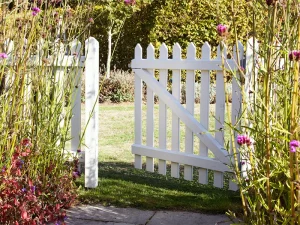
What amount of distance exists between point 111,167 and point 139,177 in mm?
616

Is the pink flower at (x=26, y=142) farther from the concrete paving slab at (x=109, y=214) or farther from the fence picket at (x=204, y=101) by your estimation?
the fence picket at (x=204, y=101)

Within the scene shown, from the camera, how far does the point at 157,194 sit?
4328mm

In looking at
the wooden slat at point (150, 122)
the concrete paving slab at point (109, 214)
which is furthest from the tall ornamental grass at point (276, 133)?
the wooden slat at point (150, 122)

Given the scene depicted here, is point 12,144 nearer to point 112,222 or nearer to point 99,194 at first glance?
point 112,222

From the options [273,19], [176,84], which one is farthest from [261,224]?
[176,84]

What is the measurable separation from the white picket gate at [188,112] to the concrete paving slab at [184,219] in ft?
3.01

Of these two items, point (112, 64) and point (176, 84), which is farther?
point (112, 64)

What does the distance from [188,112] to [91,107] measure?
41.1 inches

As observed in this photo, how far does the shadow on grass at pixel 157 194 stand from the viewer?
3971 millimetres

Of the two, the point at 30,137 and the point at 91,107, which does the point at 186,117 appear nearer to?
the point at 91,107

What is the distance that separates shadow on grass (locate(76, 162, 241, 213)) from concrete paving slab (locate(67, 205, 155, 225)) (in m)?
0.12

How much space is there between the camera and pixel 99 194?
426 centimetres

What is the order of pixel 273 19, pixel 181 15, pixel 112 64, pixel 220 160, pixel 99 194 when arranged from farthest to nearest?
pixel 112 64, pixel 181 15, pixel 220 160, pixel 99 194, pixel 273 19

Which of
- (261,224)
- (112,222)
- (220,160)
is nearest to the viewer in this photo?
(261,224)
